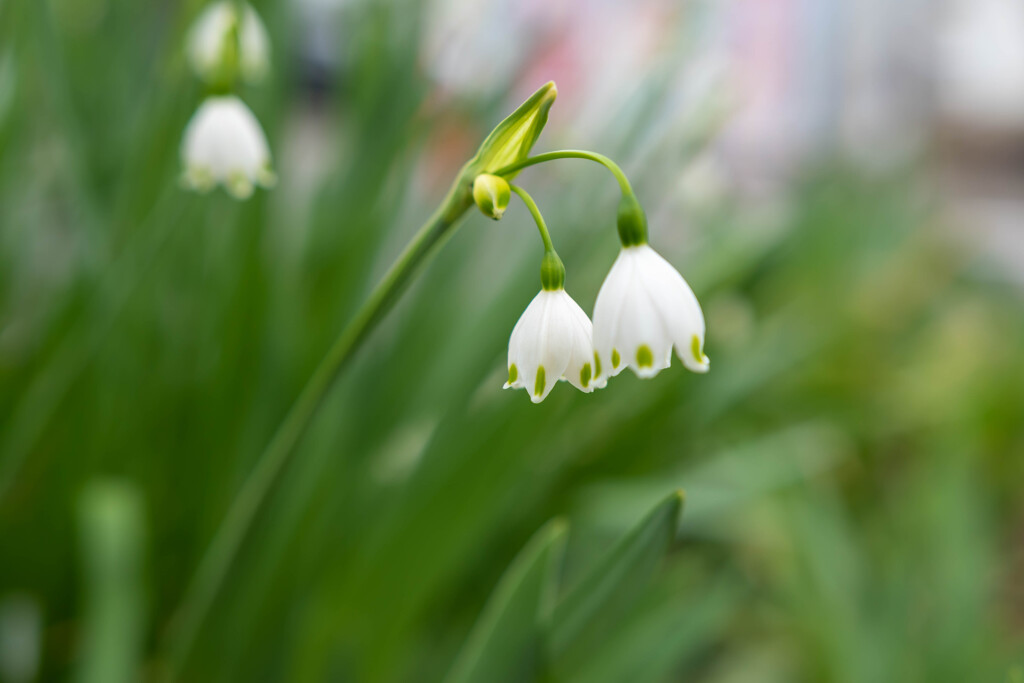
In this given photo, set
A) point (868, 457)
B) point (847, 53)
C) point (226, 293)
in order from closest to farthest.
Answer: point (226, 293)
point (868, 457)
point (847, 53)

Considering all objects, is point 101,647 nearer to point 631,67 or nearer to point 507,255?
point 507,255

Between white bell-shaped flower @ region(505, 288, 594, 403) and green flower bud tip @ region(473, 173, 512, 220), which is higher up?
green flower bud tip @ region(473, 173, 512, 220)

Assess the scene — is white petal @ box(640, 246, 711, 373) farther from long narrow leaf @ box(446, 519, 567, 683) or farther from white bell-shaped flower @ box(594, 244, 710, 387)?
long narrow leaf @ box(446, 519, 567, 683)

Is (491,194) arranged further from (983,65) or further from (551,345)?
(983,65)

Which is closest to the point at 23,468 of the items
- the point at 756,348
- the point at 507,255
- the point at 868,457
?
the point at 507,255

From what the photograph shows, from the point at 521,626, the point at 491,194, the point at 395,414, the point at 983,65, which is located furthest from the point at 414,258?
the point at 983,65

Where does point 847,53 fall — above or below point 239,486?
above

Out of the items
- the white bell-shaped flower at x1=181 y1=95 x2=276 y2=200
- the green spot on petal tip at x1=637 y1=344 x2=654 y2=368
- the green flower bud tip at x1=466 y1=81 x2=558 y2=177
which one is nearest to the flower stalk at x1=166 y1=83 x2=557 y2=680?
the green flower bud tip at x1=466 y1=81 x2=558 y2=177
